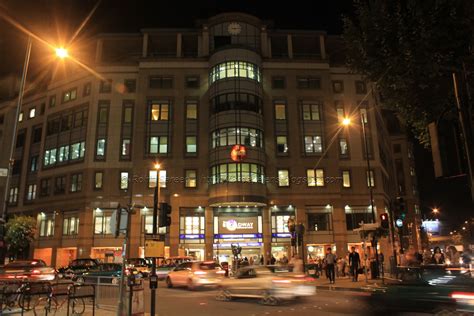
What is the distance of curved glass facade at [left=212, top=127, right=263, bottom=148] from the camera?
4541 cm

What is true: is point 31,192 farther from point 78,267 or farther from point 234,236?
point 78,267

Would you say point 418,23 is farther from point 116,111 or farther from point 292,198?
point 116,111

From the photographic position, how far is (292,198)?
152 feet

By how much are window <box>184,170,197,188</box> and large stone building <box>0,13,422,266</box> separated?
0.11 metres

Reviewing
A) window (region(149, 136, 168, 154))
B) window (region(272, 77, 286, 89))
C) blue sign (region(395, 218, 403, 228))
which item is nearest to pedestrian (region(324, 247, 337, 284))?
blue sign (region(395, 218, 403, 228))

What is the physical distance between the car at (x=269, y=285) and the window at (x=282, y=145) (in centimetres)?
3165

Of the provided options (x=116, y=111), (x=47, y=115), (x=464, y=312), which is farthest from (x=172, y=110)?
(x=464, y=312)

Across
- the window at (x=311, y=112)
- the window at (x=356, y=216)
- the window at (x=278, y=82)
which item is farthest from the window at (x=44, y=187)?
the window at (x=356, y=216)

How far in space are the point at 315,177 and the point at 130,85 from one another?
2455cm

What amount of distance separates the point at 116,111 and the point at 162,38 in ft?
37.7

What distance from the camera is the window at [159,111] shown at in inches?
1902

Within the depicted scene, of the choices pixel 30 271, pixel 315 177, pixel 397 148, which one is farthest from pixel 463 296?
pixel 397 148

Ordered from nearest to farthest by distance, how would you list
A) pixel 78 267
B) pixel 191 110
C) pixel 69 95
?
pixel 78 267 → pixel 191 110 → pixel 69 95

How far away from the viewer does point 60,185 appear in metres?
49.8
